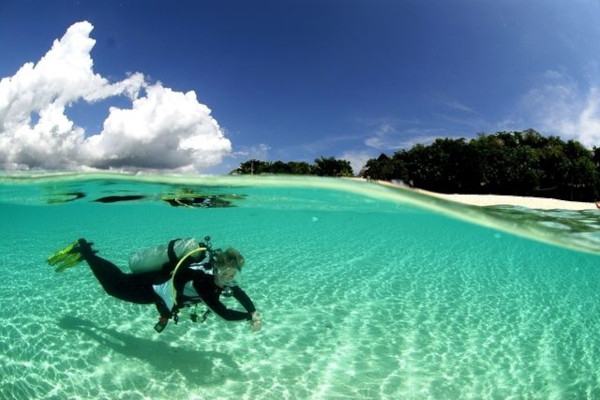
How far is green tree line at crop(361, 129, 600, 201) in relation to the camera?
49.5m

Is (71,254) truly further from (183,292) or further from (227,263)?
(227,263)

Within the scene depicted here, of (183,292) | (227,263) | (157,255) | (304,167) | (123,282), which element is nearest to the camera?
(227,263)

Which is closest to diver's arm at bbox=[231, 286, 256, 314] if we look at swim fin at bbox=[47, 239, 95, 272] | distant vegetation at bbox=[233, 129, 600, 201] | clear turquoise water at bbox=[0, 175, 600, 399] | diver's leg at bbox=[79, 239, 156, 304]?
diver's leg at bbox=[79, 239, 156, 304]

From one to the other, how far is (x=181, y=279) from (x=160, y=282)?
0.57 meters

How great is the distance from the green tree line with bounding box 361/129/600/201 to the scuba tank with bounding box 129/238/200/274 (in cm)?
4385

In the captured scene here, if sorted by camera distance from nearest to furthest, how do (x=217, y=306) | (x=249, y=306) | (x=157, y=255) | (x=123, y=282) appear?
1. (x=217, y=306)
2. (x=249, y=306)
3. (x=157, y=255)
4. (x=123, y=282)

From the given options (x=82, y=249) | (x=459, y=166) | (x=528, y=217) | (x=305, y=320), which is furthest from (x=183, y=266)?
(x=459, y=166)

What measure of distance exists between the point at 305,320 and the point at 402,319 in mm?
2395

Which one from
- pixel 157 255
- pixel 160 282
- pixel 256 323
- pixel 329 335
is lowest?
pixel 329 335

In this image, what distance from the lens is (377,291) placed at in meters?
10.8

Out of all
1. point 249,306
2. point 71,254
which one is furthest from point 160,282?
point 71,254

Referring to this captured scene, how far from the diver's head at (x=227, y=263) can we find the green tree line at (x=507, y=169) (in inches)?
1745

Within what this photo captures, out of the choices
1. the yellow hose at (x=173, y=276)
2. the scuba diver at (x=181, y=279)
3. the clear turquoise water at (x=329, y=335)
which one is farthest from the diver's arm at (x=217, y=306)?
the clear turquoise water at (x=329, y=335)

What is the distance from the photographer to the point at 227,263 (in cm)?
446
